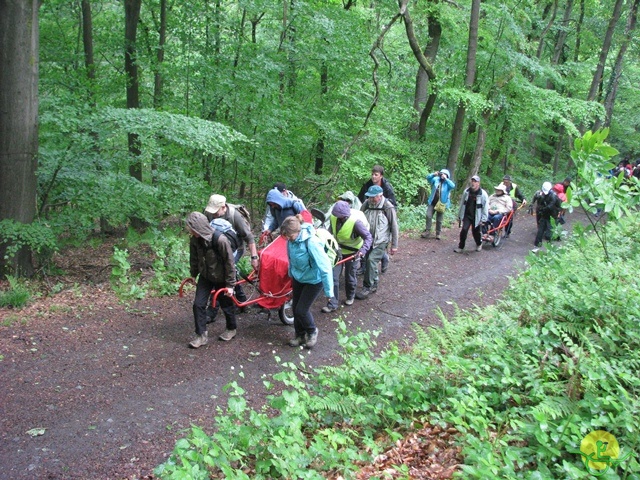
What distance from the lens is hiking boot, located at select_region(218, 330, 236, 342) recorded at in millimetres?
6469

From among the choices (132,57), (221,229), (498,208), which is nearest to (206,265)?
(221,229)

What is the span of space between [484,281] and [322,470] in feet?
24.7

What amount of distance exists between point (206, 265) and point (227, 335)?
1116 mm

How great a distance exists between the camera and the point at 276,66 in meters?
13.1

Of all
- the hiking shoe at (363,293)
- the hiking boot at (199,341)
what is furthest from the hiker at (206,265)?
the hiking shoe at (363,293)

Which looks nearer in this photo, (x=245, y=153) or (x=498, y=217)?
(x=498, y=217)

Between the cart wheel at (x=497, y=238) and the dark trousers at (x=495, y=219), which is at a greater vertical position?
the dark trousers at (x=495, y=219)

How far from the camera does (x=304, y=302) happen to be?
6.30 metres

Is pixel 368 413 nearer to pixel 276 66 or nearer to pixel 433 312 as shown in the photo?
pixel 433 312

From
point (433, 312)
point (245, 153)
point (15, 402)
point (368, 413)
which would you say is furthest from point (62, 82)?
point (368, 413)

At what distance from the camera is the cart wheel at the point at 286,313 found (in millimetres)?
7141

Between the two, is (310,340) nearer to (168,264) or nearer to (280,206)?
(280,206)

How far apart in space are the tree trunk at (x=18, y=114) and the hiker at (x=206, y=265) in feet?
12.8

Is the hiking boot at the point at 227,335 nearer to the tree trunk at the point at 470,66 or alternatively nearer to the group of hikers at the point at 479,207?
the group of hikers at the point at 479,207
